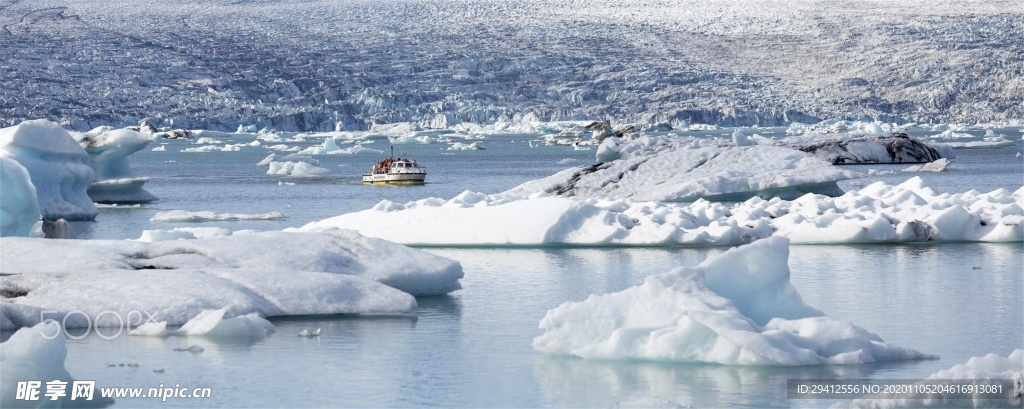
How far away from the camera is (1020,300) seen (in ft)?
28.9

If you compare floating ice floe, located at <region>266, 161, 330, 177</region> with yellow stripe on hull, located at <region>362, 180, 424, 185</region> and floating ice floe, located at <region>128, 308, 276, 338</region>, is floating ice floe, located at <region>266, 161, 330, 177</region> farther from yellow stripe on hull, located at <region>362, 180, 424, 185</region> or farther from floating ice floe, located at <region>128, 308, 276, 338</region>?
floating ice floe, located at <region>128, 308, 276, 338</region>

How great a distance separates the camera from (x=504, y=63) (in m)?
80.4

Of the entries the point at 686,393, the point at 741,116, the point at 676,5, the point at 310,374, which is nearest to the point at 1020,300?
the point at 686,393

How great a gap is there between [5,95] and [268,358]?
6453cm

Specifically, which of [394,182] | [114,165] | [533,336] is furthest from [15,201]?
[394,182]

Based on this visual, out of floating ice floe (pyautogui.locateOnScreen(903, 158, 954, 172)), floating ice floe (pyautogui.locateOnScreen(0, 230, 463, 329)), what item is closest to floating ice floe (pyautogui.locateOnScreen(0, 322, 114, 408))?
floating ice floe (pyautogui.locateOnScreen(0, 230, 463, 329))

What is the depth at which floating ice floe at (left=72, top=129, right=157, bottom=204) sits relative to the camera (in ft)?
72.9

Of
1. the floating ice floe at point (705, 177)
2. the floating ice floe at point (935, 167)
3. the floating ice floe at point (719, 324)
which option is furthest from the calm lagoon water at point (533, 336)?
the floating ice floe at point (935, 167)

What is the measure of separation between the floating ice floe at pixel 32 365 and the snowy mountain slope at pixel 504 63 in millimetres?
59715

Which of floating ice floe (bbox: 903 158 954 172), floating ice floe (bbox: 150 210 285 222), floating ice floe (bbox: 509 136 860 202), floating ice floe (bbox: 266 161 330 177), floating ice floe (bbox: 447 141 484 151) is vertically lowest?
floating ice floe (bbox: 447 141 484 151)

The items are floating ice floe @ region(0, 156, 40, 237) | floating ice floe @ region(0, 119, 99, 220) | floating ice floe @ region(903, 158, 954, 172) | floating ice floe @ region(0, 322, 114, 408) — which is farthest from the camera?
floating ice floe @ region(903, 158, 954, 172)

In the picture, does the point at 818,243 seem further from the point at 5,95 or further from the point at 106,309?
the point at 5,95

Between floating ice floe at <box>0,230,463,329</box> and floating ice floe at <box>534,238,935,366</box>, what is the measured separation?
1.92 metres

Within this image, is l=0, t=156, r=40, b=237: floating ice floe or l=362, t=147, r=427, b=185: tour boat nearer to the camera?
l=0, t=156, r=40, b=237: floating ice floe
